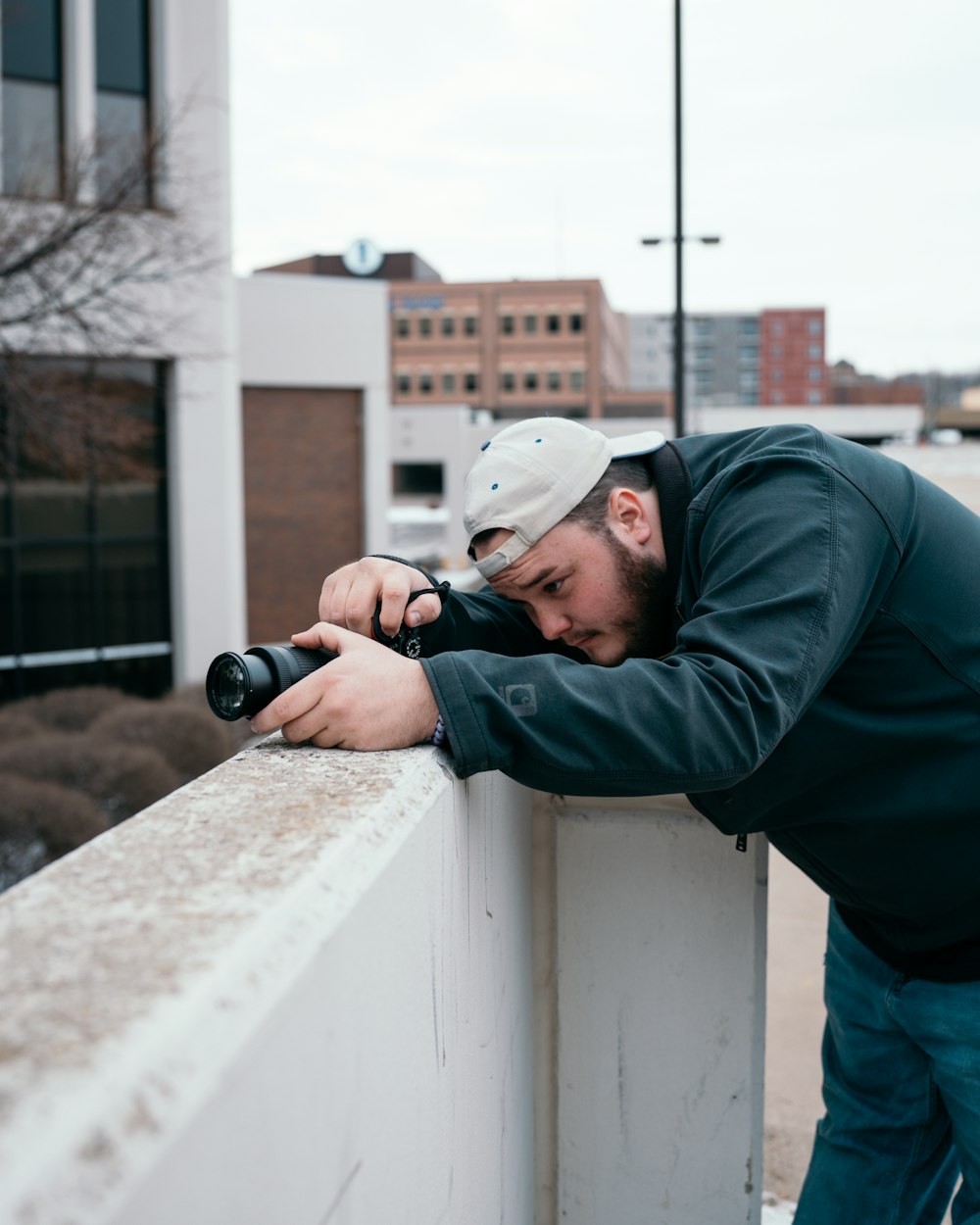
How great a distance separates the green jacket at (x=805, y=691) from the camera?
1716 mm

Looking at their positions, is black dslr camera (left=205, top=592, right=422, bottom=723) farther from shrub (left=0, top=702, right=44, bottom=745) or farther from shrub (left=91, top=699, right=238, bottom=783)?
shrub (left=0, top=702, right=44, bottom=745)

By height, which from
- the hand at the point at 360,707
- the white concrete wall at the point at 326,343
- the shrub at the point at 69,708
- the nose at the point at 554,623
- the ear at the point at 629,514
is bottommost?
the shrub at the point at 69,708

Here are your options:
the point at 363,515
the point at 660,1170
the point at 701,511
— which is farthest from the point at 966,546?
the point at 363,515

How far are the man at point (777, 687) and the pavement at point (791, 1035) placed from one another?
2.83 ft

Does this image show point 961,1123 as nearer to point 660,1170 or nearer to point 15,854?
point 660,1170

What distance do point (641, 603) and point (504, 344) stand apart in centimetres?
8670

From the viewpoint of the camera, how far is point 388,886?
1303 millimetres

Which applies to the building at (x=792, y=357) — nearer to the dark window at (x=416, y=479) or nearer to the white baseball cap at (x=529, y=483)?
the dark window at (x=416, y=479)

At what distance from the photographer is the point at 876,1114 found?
2.47 m

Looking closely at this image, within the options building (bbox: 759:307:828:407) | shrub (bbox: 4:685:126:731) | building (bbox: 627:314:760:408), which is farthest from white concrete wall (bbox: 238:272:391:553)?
building (bbox: 759:307:828:407)

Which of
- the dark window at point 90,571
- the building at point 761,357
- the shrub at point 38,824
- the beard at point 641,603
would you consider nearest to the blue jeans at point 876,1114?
the beard at point 641,603

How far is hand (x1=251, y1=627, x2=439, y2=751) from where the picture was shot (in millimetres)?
1775

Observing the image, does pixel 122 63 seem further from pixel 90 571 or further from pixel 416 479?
pixel 416 479

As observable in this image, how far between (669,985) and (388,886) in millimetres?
1432
